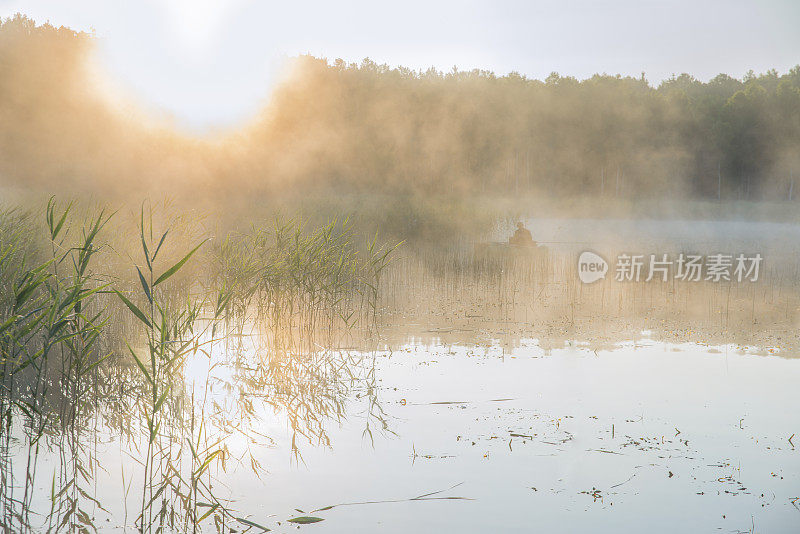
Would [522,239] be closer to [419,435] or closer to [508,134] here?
[419,435]


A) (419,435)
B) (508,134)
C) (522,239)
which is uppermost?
(508,134)

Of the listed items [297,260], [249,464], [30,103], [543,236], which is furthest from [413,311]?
[30,103]

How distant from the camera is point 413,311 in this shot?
785 cm

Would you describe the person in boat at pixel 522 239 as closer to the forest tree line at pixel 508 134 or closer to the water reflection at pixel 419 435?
the water reflection at pixel 419 435

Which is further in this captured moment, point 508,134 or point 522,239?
point 508,134

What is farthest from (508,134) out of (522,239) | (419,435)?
(419,435)

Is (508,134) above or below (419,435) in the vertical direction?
above

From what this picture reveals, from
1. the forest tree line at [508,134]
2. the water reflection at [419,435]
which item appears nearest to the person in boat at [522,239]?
the water reflection at [419,435]

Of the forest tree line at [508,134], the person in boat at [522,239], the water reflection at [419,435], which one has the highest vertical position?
the forest tree line at [508,134]

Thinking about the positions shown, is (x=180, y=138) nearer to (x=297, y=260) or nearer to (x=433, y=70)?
(x=433, y=70)

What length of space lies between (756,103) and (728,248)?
67.2 ft

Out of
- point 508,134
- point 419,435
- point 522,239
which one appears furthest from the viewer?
point 508,134

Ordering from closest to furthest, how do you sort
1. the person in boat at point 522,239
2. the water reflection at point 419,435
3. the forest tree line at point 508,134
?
1. the water reflection at point 419,435
2. the person in boat at point 522,239
3. the forest tree line at point 508,134

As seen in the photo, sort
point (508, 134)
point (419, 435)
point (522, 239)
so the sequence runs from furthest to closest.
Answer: point (508, 134)
point (522, 239)
point (419, 435)
